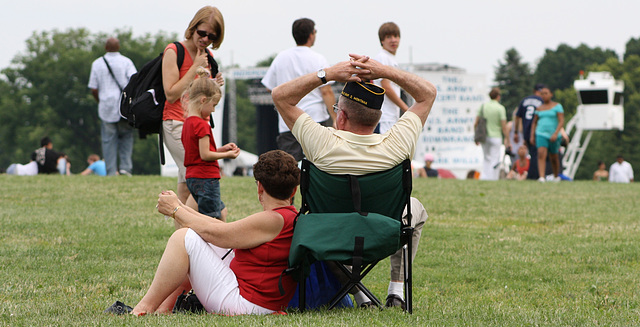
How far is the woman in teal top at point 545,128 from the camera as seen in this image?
17.1m

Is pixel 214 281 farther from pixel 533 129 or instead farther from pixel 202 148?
pixel 533 129

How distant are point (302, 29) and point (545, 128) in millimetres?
9444

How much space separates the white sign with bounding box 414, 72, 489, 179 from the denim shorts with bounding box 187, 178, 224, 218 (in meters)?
27.4

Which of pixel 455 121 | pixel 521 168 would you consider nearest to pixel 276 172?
pixel 521 168

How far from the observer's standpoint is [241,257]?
474 centimetres

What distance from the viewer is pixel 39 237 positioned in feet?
26.3

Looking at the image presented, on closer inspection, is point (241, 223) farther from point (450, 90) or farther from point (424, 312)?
point (450, 90)

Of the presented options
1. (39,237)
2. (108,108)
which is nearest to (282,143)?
(39,237)

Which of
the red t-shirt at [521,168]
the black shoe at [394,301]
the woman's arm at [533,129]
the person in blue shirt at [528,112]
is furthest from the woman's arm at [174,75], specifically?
the red t-shirt at [521,168]

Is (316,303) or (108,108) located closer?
(316,303)

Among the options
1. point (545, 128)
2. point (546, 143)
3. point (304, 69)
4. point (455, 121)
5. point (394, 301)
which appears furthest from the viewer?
point (455, 121)

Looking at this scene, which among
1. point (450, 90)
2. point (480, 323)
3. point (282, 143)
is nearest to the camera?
point (480, 323)

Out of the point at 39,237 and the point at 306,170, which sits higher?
the point at 306,170

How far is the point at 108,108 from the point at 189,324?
1046cm
